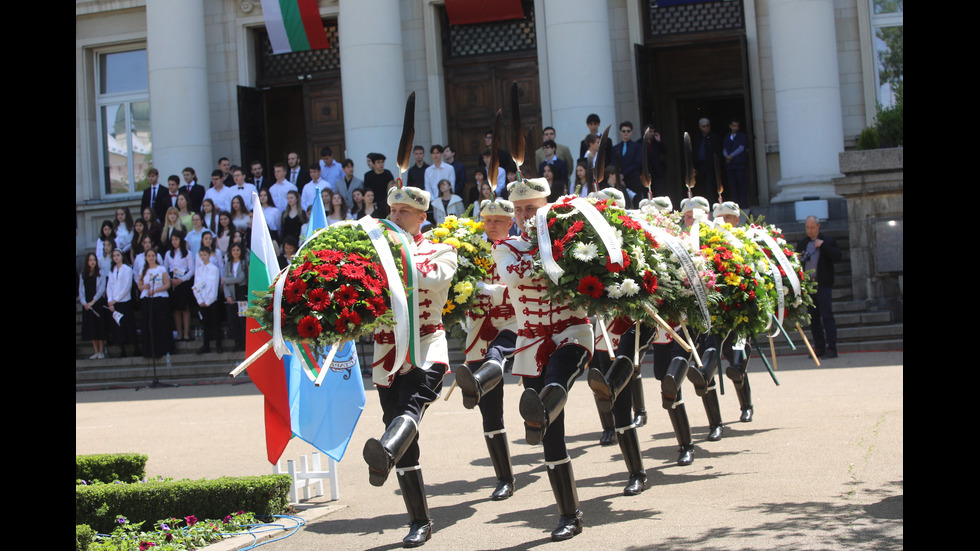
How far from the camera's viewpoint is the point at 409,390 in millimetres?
6812

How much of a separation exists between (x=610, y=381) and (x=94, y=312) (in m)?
13.8

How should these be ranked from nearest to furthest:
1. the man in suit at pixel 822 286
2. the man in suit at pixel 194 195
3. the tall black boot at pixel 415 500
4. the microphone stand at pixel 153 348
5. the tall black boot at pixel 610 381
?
the tall black boot at pixel 610 381 → the tall black boot at pixel 415 500 → the man in suit at pixel 822 286 → the microphone stand at pixel 153 348 → the man in suit at pixel 194 195

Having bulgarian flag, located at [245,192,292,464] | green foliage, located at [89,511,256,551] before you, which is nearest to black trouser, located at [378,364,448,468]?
green foliage, located at [89,511,256,551]

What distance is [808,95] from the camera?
19.4 meters

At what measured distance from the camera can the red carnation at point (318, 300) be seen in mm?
6250

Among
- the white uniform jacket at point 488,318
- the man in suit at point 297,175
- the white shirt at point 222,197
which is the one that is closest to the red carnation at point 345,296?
the white uniform jacket at point 488,318

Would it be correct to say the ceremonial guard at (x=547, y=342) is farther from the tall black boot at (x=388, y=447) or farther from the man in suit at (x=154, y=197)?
the man in suit at (x=154, y=197)

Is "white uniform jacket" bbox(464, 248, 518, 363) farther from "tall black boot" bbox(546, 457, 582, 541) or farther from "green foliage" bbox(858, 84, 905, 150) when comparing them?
"green foliage" bbox(858, 84, 905, 150)

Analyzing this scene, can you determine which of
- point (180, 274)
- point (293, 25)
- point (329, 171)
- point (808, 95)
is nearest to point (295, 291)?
point (180, 274)

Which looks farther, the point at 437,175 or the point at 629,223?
the point at 437,175

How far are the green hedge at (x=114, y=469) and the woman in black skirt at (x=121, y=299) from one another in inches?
406

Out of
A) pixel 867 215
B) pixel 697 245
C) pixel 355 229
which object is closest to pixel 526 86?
pixel 867 215

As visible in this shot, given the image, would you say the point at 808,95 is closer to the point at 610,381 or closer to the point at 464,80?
the point at 464,80
